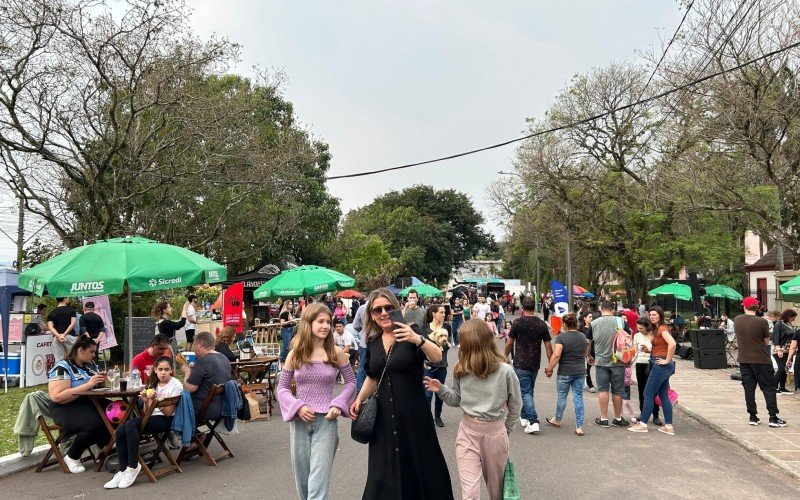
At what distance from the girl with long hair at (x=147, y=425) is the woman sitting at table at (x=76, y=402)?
49 cm

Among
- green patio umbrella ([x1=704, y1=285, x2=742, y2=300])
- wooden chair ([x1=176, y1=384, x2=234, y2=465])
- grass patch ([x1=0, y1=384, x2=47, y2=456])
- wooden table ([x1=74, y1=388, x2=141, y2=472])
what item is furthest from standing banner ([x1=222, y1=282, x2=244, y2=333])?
green patio umbrella ([x1=704, y1=285, x2=742, y2=300])

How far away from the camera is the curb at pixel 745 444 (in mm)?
6800

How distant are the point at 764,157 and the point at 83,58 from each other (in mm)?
17363

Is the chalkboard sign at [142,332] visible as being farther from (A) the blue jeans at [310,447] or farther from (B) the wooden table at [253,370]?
(A) the blue jeans at [310,447]

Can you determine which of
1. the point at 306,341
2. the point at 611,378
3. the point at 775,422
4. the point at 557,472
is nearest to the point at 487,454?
the point at 306,341

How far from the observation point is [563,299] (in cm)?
2002

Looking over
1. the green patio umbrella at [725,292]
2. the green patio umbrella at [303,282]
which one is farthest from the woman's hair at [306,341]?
the green patio umbrella at [725,292]

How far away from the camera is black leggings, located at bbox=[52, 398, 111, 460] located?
21.6 feet

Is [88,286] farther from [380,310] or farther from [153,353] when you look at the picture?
[380,310]

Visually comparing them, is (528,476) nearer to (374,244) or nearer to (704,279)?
(704,279)

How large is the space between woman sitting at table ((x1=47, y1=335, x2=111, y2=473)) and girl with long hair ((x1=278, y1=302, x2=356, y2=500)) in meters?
3.05

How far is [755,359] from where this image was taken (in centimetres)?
885

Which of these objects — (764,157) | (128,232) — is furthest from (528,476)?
(128,232)

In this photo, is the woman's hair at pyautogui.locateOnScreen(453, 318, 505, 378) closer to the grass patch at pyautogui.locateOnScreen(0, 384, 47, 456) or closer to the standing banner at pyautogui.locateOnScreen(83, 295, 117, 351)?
the grass patch at pyautogui.locateOnScreen(0, 384, 47, 456)
